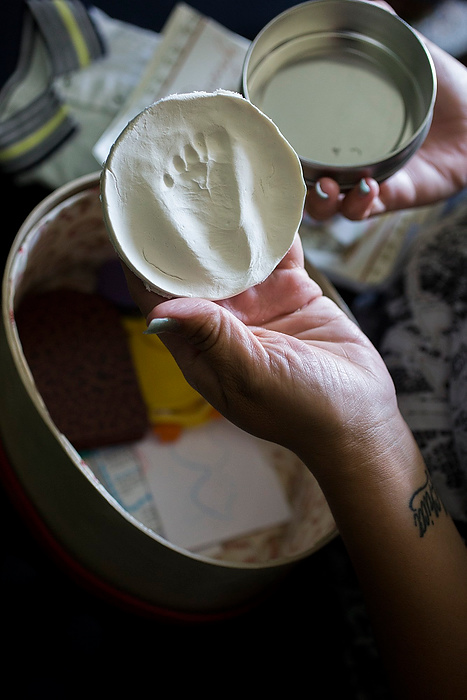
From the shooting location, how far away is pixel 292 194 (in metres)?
0.52

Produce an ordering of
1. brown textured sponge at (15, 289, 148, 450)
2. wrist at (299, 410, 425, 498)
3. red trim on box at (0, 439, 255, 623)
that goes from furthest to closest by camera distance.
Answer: brown textured sponge at (15, 289, 148, 450), red trim on box at (0, 439, 255, 623), wrist at (299, 410, 425, 498)

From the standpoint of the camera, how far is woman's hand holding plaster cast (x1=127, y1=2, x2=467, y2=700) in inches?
19.5

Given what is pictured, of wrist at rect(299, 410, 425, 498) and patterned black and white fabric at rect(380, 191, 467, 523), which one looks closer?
wrist at rect(299, 410, 425, 498)

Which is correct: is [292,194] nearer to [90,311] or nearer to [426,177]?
[426,177]

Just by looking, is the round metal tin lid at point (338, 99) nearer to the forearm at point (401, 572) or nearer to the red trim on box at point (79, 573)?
the forearm at point (401, 572)

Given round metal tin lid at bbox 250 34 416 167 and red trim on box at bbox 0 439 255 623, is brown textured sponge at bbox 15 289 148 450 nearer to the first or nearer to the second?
red trim on box at bbox 0 439 255 623

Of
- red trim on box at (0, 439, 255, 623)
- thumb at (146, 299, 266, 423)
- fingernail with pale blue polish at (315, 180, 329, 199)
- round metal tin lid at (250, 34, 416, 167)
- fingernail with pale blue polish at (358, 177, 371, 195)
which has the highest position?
round metal tin lid at (250, 34, 416, 167)

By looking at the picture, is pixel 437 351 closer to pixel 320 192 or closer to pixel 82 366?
pixel 320 192

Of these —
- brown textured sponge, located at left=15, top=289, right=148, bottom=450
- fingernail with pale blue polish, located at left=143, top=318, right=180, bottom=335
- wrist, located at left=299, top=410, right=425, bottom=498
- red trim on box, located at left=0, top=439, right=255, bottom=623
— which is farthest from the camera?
brown textured sponge, located at left=15, top=289, right=148, bottom=450

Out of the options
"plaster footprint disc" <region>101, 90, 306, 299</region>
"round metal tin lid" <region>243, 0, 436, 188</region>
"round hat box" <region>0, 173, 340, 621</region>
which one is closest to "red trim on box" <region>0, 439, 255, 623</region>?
"round hat box" <region>0, 173, 340, 621</region>

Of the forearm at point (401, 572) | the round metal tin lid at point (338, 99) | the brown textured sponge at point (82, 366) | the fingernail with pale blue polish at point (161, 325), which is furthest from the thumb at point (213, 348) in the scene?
the brown textured sponge at point (82, 366)

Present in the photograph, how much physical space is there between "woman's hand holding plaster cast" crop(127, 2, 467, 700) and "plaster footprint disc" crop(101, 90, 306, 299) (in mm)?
39

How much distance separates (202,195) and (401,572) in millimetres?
389

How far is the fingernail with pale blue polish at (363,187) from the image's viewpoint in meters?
0.59
